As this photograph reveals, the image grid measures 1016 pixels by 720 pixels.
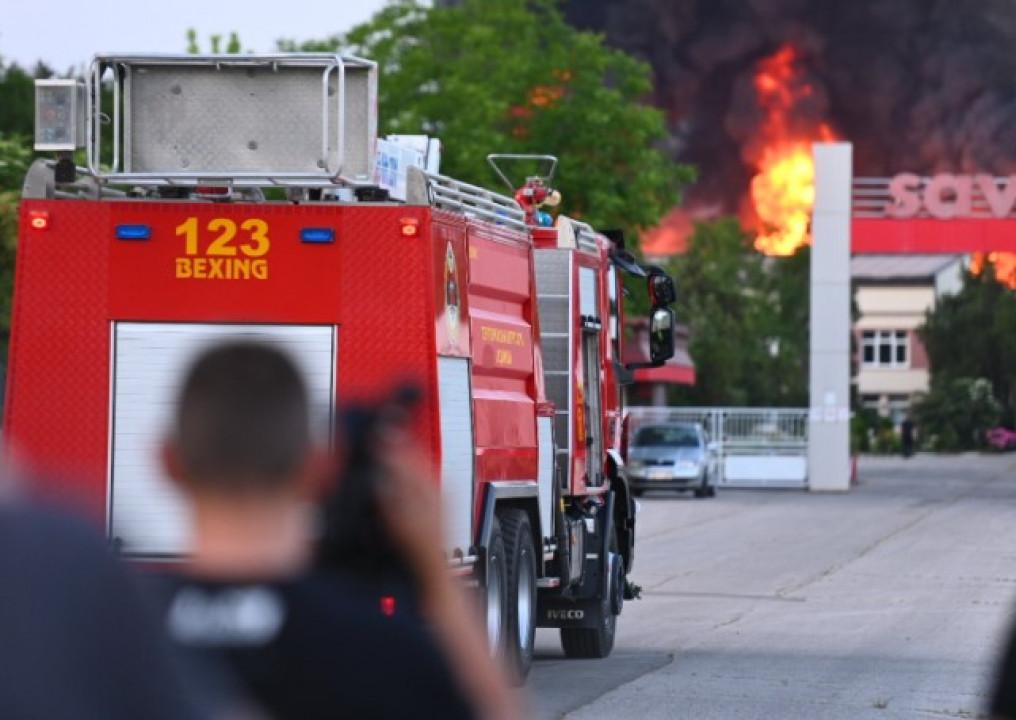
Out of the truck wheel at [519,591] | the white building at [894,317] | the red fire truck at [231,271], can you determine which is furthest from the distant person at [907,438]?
the red fire truck at [231,271]

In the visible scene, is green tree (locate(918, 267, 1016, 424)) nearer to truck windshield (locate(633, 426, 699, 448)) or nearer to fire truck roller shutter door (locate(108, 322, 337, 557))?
truck windshield (locate(633, 426, 699, 448))

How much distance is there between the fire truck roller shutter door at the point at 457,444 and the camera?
1242 centimetres

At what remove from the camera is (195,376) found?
353cm

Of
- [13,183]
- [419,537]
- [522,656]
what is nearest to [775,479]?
[13,183]

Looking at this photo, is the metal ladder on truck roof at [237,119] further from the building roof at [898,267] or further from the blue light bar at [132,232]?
the building roof at [898,267]

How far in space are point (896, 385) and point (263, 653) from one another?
139m

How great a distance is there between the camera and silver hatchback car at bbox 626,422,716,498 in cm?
4931

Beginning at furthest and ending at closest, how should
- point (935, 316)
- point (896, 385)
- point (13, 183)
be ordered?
point (896, 385)
point (935, 316)
point (13, 183)

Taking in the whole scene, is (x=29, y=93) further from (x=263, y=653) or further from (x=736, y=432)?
(x=263, y=653)

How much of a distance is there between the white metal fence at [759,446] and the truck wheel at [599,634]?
39597 mm

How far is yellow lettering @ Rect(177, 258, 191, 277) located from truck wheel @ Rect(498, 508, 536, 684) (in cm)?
259

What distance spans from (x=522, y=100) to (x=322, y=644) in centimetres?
5148

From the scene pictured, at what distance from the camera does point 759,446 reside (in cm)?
5803

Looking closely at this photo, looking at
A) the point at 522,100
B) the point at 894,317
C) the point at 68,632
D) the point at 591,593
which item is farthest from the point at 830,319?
the point at 894,317
